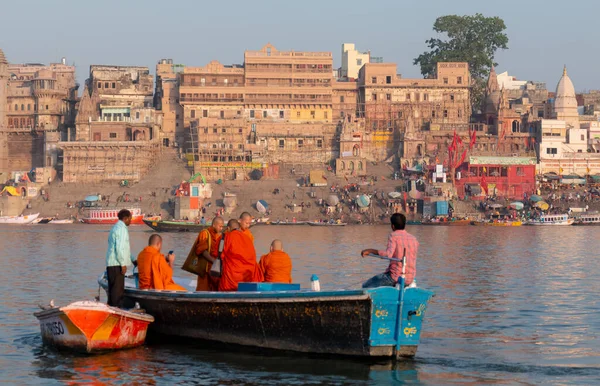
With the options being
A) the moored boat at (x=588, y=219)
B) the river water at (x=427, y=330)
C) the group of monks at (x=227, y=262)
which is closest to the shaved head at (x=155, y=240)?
the group of monks at (x=227, y=262)

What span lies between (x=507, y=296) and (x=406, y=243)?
12.7m

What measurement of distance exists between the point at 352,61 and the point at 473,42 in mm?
14130

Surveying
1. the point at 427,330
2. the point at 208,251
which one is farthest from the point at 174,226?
the point at 208,251

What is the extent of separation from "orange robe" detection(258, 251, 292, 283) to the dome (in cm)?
9130

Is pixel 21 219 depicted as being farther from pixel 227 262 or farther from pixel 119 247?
pixel 227 262

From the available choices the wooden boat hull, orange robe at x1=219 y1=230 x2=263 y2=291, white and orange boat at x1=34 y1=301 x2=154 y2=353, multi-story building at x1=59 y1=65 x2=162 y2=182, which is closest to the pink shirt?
orange robe at x1=219 y1=230 x2=263 y2=291

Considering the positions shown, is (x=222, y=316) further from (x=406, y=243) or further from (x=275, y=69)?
(x=275, y=69)

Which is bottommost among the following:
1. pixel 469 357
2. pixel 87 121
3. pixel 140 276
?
pixel 469 357

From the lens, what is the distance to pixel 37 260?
46.1m

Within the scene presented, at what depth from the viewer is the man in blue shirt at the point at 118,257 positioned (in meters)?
21.8

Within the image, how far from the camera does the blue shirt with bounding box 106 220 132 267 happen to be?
21766mm

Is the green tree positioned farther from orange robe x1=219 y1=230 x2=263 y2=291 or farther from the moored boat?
orange robe x1=219 y1=230 x2=263 y2=291

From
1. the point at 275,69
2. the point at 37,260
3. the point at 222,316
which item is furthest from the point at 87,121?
the point at 222,316

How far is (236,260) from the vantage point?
71.5ft
